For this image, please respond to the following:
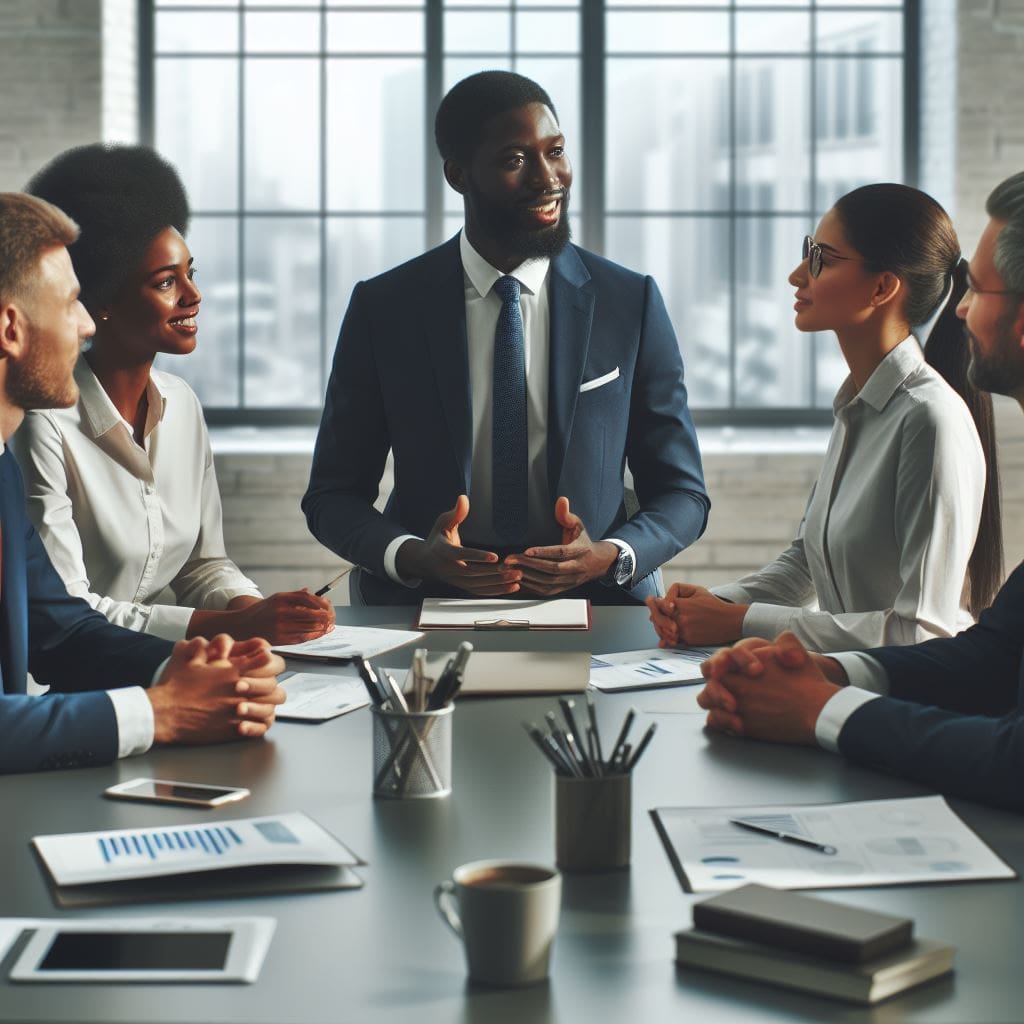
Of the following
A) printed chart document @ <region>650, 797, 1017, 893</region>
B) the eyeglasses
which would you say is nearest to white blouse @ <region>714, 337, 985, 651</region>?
the eyeglasses

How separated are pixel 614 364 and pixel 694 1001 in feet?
6.90

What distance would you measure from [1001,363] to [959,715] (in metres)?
0.64

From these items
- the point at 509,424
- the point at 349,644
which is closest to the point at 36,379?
the point at 349,644

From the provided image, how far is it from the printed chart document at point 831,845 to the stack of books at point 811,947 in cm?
16

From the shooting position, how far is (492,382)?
3.02 meters

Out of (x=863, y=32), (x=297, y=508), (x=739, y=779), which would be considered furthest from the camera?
(x=863, y=32)

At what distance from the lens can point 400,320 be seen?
A: 121 inches

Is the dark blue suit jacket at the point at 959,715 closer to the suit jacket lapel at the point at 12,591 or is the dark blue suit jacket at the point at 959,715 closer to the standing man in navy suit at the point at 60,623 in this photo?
the standing man in navy suit at the point at 60,623

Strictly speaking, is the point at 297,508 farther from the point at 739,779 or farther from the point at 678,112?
the point at 739,779

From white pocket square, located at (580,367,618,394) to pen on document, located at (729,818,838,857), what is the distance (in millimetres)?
1652

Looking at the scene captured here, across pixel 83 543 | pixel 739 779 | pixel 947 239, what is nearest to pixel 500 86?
pixel 947 239

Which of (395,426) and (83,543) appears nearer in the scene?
(83,543)

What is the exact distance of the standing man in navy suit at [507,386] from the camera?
2975 mm

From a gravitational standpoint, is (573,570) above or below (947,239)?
below
